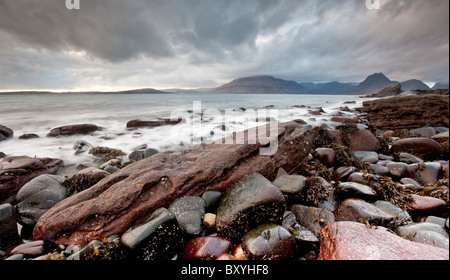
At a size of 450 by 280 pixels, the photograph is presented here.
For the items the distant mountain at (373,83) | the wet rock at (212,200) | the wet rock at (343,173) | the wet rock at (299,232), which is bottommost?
the wet rock at (299,232)

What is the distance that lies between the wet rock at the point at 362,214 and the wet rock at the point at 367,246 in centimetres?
32

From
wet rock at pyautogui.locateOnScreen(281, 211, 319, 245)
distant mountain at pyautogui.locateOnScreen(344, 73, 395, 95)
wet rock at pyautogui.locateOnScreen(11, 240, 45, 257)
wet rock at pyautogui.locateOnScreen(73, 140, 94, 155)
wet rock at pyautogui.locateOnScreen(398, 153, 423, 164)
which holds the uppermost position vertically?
distant mountain at pyautogui.locateOnScreen(344, 73, 395, 95)

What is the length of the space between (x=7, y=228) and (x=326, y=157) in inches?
225

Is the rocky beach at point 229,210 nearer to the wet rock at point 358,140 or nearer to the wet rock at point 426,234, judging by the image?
the wet rock at point 426,234

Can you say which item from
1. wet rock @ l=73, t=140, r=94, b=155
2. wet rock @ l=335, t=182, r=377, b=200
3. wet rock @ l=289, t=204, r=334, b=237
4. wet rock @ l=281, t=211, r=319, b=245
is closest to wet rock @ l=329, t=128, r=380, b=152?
wet rock @ l=335, t=182, r=377, b=200

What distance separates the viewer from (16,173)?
3.66 m

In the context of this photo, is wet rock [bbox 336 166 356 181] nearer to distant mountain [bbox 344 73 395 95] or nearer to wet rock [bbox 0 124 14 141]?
wet rock [bbox 0 124 14 141]

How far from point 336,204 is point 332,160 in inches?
71.8

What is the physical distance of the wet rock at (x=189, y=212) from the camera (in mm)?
2289

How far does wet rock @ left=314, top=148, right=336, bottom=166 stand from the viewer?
4363 millimetres

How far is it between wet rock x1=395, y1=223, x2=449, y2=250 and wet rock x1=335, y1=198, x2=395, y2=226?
Answer: 5.8 inches

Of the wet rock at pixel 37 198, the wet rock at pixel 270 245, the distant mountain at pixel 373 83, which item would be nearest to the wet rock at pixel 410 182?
the wet rock at pixel 270 245
